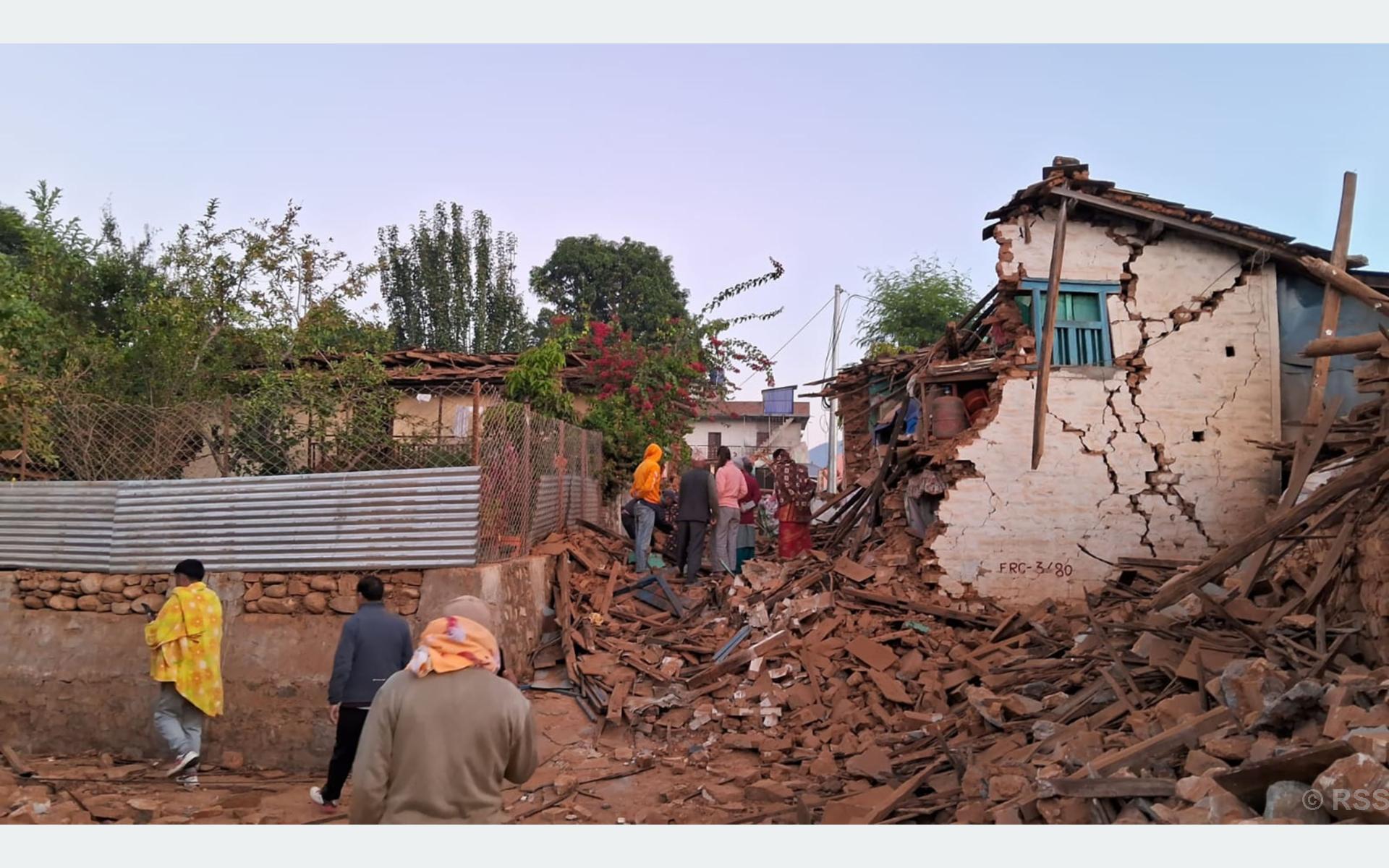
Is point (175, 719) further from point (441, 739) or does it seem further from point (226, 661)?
point (441, 739)

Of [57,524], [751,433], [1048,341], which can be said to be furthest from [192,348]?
[751,433]

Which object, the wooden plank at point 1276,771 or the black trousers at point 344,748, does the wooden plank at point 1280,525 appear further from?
the black trousers at point 344,748

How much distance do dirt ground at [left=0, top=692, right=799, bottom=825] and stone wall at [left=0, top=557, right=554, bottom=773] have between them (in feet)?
0.83

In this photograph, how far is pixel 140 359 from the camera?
1404cm

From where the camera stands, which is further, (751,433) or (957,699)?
(751,433)

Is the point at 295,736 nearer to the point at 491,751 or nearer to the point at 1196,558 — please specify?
the point at 491,751

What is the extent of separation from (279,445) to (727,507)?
5.66m

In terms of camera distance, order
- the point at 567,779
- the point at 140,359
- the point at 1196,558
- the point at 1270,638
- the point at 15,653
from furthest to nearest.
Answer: the point at 140,359 → the point at 1196,558 → the point at 15,653 → the point at 567,779 → the point at 1270,638

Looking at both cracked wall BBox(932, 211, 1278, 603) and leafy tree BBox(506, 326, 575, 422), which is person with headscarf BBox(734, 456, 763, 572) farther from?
leafy tree BBox(506, 326, 575, 422)

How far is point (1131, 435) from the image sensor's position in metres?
11.9

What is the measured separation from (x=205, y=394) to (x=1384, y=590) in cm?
1420

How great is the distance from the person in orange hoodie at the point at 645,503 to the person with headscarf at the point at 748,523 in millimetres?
1263

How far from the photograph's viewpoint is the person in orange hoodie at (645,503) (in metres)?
12.7

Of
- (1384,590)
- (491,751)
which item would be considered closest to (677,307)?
(1384,590)
